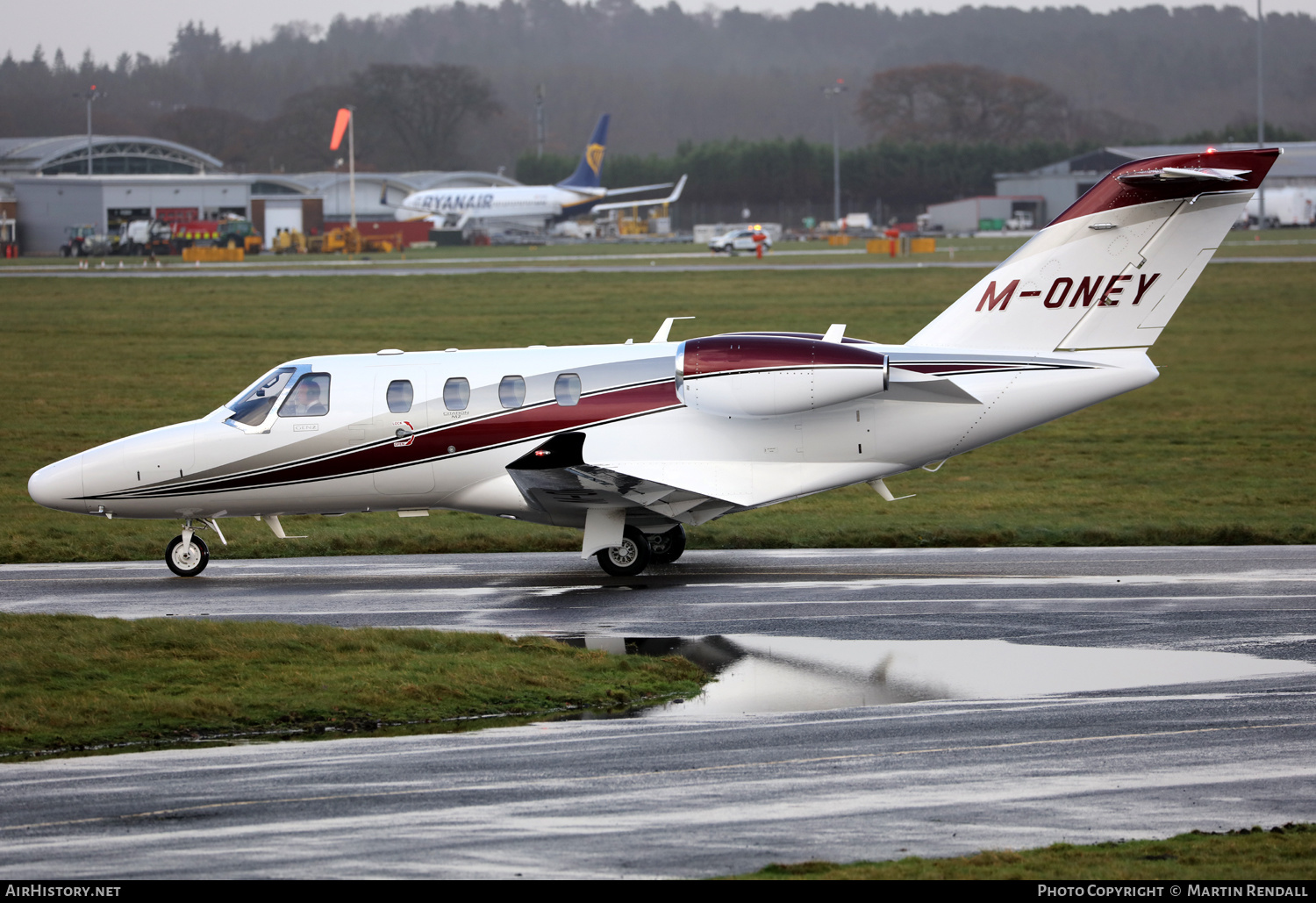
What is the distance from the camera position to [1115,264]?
18.9m

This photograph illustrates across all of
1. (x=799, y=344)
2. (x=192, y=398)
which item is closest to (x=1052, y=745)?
(x=799, y=344)

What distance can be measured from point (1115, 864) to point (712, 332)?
124 ft

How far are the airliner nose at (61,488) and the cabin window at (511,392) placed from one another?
5897mm

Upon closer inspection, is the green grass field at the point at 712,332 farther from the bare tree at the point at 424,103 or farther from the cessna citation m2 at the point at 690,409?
the bare tree at the point at 424,103

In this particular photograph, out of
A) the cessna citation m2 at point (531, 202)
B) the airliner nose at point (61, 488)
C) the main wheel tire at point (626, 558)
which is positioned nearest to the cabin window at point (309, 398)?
the airliner nose at point (61, 488)

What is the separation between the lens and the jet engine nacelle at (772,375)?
18.4 meters

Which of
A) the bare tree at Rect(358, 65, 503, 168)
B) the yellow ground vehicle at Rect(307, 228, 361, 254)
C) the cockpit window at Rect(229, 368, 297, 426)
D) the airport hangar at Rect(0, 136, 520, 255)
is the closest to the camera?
the cockpit window at Rect(229, 368, 297, 426)

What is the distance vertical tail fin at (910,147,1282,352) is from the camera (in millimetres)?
18406

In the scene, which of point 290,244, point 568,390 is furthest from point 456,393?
point 290,244

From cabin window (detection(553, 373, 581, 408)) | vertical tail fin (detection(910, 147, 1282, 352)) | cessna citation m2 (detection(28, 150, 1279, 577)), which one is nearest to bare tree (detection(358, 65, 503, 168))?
cessna citation m2 (detection(28, 150, 1279, 577))

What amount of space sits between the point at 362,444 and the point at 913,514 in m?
9.50

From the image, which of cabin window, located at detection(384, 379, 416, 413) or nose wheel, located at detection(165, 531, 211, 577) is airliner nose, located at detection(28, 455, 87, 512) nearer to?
nose wheel, located at detection(165, 531, 211, 577)

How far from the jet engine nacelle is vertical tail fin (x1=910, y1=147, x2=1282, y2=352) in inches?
72.5
